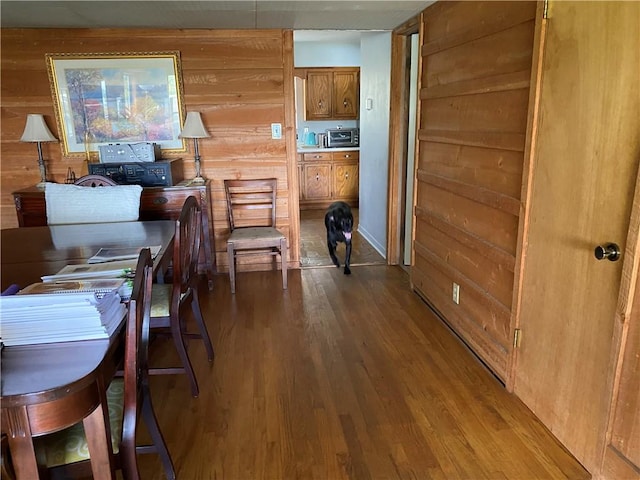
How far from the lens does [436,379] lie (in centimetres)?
235

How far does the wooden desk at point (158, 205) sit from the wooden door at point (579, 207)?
2.43 m

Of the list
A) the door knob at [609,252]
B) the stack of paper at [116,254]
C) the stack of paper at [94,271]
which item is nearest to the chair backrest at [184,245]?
the stack of paper at [116,254]

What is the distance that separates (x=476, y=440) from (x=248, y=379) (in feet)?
3.74

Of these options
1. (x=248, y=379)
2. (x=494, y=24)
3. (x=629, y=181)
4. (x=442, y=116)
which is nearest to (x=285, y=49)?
(x=442, y=116)

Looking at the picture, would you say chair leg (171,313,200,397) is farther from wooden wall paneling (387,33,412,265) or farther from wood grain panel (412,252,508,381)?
wooden wall paneling (387,33,412,265)

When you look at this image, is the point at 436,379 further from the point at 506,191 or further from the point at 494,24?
the point at 494,24

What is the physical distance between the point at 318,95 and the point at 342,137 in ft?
2.33

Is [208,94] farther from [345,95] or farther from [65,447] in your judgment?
[345,95]

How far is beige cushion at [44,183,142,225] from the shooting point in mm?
2641

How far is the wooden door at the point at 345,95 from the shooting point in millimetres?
6629

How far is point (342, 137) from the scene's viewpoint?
668 cm

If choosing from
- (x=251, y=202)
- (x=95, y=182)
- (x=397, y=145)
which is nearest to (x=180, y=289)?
(x=95, y=182)

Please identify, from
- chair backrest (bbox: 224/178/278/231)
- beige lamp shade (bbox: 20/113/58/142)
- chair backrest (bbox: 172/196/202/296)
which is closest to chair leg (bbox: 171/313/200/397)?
chair backrest (bbox: 172/196/202/296)

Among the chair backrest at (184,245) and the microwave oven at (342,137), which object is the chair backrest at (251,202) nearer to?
the chair backrest at (184,245)
